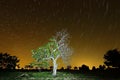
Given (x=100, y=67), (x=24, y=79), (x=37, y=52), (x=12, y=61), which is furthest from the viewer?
(x=12, y=61)

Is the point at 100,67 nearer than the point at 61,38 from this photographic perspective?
No

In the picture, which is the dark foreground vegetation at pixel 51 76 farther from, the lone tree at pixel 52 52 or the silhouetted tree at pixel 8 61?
the silhouetted tree at pixel 8 61

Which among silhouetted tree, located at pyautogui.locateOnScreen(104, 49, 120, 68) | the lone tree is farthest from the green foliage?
silhouetted tree, located at pyautogui.locateOnScreen(104, 49, 120, 68)

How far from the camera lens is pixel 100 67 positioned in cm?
11056

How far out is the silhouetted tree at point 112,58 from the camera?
11082cm

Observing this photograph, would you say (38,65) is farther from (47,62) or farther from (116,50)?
(116,50)

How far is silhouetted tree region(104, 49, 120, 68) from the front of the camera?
364ft

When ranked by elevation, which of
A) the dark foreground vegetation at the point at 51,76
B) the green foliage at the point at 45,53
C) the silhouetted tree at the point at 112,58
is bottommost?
the dark foreground vegetation at the point at 51,76

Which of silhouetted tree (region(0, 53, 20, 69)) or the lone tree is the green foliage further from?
silhouetted tree (region(0, 53, 20, 69))

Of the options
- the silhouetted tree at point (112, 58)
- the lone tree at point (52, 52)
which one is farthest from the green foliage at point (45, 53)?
the silhouetted tree at point (112, 58)

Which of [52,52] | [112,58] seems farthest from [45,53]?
[112,58]

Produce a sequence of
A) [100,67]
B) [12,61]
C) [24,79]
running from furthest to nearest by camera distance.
Result: [12,61] < [100,67] < [24,79]

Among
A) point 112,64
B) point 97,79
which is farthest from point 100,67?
point 97,79

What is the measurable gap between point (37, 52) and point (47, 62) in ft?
9.22
